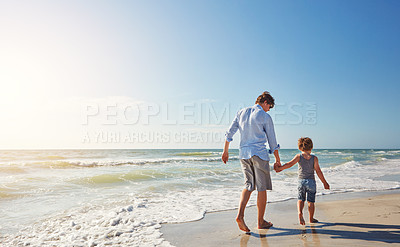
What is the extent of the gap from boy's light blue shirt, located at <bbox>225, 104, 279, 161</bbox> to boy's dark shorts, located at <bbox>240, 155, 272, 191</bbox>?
0.23 feet

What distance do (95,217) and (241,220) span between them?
113 inches

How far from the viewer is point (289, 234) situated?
325 centimetres

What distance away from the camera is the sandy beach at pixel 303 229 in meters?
2.98

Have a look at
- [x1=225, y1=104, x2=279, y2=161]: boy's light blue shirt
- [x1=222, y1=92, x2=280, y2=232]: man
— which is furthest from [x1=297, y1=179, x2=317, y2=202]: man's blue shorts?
[x1=225, y1=104, x2=279, y2=161]: boy's light blue shirt

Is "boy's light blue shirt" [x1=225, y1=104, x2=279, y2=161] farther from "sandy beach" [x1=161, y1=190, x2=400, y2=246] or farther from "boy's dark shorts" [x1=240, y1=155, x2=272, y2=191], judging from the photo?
"sandy beach" [x1=161, y1=190, x2=400, y2=246]

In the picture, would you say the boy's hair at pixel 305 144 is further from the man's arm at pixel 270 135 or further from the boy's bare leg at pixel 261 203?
the boy's bare leg at pixel 261 203

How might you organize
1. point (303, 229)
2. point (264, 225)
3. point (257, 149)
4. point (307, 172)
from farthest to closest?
point (307, 172), point (264, 225), point (303, 229), point (257, 149)

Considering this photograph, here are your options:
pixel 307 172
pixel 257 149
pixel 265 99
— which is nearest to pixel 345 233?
pixel 307 172

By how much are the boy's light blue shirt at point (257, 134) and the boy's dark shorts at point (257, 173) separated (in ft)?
0.23

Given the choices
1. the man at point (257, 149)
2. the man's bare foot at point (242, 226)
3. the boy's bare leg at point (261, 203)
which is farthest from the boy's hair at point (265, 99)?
the man's bare foot at point (242, 226)

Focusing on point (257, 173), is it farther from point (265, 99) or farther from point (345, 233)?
point (345, 233)

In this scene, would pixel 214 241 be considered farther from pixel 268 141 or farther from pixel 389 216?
pixel 389 216

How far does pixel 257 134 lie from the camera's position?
3.35 meters

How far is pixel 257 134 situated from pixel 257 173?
54cm
